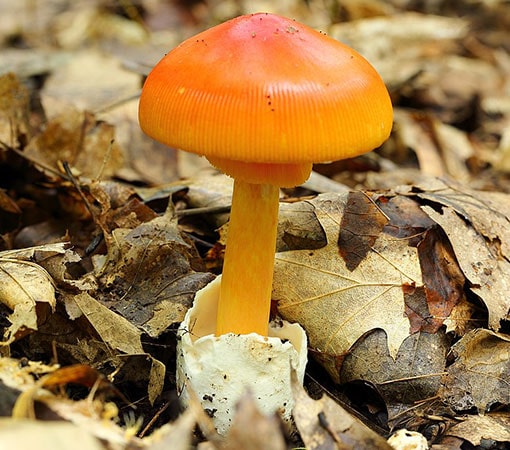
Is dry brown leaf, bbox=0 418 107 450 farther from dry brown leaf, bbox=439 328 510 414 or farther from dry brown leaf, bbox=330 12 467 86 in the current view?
dry brown leaf, bbox=330 12 467 86

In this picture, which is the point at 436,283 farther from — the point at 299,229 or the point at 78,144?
A: the point at 78,144

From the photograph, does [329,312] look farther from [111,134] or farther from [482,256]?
[111,134]

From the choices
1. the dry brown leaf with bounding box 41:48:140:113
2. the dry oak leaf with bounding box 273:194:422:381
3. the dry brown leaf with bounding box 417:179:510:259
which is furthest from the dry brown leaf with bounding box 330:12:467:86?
the dry oak leaf with bounding box 273:194:422:381

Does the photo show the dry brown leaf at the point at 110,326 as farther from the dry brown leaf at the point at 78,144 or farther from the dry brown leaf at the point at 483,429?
the dry brown leaf at the point at 78,144

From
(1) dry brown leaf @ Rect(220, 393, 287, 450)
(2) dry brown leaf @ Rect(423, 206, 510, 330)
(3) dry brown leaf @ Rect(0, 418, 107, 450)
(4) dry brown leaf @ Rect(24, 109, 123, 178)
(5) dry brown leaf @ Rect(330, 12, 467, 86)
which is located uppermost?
(3) dry brown leaf @ Rect(0, 418, 107, 450)

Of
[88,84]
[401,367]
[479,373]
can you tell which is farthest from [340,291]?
[88,84]

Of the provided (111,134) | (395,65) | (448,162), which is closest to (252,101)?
(111,134)
